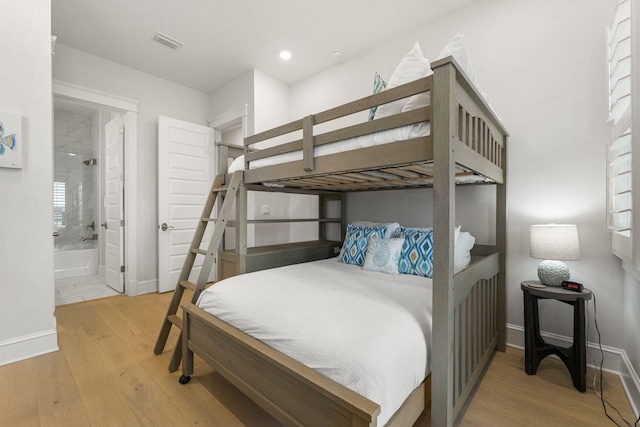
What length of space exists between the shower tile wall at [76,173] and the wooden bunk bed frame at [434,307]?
4.56 meters

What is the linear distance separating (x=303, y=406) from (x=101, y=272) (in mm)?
4997

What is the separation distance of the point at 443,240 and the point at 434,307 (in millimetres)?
274

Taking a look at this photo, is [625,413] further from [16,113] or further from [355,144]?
[16,113]

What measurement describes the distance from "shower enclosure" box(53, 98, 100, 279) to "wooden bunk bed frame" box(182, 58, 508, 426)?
4.23 metres

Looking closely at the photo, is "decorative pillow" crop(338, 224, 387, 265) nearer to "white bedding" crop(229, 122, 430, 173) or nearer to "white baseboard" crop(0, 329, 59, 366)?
"white bedding" crop(229, 122, 430, 173)

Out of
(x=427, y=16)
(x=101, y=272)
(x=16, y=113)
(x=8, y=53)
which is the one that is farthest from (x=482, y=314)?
(x=101, y=272)

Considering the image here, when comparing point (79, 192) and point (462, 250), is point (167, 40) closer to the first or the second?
point (462, 250)

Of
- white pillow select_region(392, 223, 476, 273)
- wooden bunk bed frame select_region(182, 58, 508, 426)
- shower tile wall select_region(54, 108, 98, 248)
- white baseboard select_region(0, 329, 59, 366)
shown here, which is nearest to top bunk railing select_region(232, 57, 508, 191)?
wooden bunk bed frame select_region(182, 58, 508, 426)

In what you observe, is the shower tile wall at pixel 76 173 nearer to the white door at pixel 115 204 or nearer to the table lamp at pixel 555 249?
the white door at pixel 115 204

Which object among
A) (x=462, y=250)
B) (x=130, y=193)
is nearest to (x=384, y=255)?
(x=462, y=250)

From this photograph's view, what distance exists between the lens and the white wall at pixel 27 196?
1.96m

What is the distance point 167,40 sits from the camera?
2873 mm

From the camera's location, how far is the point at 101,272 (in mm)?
Result: 4633

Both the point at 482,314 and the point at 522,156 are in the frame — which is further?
the point at 522,156
